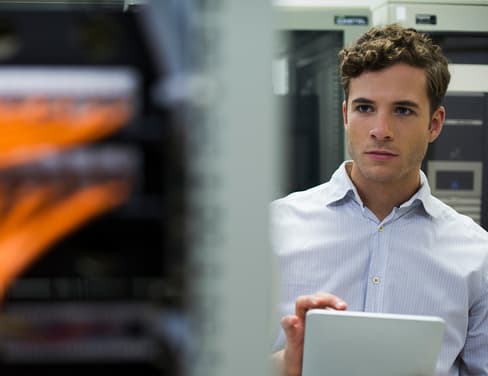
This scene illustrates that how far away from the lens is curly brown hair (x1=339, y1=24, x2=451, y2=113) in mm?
1841

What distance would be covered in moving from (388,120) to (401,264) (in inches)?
15.5

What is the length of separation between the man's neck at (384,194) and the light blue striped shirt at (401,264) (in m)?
0.02

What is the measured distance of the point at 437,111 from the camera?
1.97 meters

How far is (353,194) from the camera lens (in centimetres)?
200

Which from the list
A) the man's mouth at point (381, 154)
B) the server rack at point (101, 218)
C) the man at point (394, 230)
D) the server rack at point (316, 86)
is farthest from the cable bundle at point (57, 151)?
the server rack at point (316, 86)

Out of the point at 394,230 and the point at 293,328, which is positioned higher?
the point at 394,230

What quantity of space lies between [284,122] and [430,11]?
2164 millimetres

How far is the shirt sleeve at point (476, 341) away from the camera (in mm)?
1841

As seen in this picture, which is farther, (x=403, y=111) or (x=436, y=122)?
(x=436, y=122)

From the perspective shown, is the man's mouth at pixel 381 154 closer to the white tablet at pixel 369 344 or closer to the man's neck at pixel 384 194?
the man's neck at pixel 384 194

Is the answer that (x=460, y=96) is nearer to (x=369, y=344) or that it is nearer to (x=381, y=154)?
(x=381, y=154)

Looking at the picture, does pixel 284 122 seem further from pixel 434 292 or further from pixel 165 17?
pixel 434 292

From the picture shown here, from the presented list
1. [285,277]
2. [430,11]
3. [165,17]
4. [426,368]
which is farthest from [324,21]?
[165,17]

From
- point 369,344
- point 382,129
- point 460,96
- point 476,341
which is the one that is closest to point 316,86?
point 460,96
